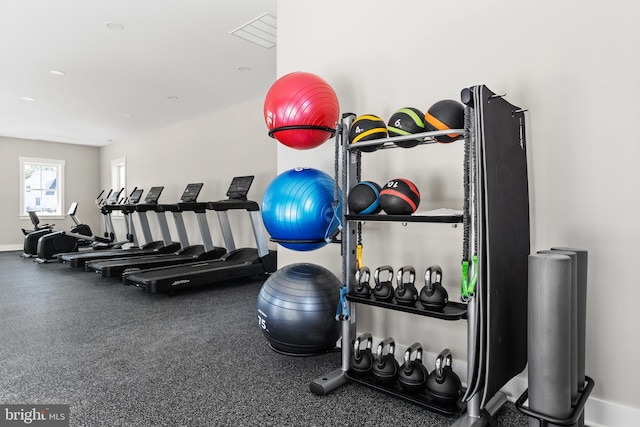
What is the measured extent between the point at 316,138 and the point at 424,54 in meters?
0.76

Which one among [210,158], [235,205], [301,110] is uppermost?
[210,158]

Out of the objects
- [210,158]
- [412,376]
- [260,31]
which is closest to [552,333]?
[412,376]

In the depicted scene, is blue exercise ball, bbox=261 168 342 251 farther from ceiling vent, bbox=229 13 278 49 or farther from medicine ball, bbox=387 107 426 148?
ceiling vent, bbox=229 13 278 49

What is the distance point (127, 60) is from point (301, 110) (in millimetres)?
3272

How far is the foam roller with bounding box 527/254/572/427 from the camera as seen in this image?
4.27ft

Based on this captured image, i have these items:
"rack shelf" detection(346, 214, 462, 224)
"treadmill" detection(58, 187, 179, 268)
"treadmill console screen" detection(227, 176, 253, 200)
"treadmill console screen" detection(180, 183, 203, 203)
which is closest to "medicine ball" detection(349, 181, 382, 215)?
"rack shelf" detection(346, 214, 462, 224)

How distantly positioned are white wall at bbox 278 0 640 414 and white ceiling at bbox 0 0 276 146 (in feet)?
5.02

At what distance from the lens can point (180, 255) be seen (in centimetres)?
584

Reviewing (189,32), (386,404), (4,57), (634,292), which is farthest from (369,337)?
(4,57)

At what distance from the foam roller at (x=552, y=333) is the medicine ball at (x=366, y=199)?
0.73m

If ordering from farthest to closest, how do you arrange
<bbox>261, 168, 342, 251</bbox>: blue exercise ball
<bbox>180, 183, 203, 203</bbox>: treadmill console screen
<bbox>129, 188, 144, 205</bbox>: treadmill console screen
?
<bbox>129, 188, 144, 205</bbox>: treadmill console screen < <bbox>180, 183, 203, 203</bbox>: treadmill console screen < <bbox>261, 168, 342, 251</bbox>: blue exercise ball

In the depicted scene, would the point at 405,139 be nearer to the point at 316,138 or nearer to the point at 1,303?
the point at 316,138

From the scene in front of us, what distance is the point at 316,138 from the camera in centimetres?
225

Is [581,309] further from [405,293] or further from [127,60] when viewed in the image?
[127,60]
